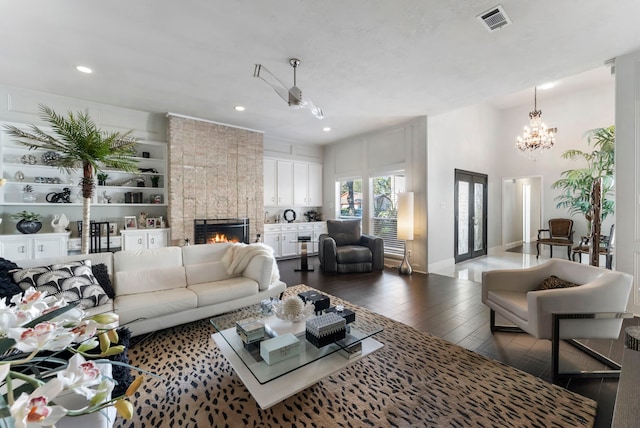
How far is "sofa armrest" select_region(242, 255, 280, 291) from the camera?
3082 millimetres

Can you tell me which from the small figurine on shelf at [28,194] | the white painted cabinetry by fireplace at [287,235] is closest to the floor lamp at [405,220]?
the white painted cabinetry by fireplace at [287,235]

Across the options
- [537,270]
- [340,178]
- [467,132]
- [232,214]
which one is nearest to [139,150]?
[232,214]

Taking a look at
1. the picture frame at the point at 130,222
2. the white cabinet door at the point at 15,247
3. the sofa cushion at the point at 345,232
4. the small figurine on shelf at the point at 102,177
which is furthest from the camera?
the sofa cushion at the point at 345,232

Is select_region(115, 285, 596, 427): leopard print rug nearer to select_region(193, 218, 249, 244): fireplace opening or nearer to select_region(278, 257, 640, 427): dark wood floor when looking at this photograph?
select_region(278, 257, 640, 427): dark wood floor

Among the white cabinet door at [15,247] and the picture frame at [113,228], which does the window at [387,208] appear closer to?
the picture frame at [113,228]

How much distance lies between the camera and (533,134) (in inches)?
223

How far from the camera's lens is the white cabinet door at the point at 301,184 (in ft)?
23.1

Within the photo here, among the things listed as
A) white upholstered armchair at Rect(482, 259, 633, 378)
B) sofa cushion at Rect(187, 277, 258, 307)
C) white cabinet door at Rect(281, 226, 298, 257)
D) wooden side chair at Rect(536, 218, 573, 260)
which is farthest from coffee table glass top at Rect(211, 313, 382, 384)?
wooden side chair at Rect(536, 218, 573, 260)

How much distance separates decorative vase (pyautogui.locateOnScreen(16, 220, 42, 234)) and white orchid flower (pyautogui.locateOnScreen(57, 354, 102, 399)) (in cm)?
506

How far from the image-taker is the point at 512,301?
2.30 metres

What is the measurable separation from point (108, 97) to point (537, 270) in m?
6.19

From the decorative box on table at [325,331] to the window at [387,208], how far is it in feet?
13.8

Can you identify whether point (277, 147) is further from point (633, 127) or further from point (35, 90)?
point (633, 127)

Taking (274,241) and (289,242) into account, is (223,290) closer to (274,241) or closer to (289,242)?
(274,241)
